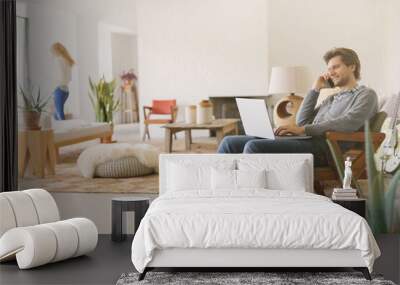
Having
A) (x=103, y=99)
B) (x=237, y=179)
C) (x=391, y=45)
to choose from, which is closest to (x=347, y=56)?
(x=391, y=45)

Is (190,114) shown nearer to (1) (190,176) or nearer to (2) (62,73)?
(1) (190,176)

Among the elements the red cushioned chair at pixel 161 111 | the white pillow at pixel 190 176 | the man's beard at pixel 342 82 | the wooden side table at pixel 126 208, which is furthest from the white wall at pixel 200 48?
the wooden side table at pixel 126 208

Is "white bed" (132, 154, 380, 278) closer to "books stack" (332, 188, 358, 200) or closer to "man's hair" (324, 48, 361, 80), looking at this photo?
"books stack" (332, 188, 358, 200)

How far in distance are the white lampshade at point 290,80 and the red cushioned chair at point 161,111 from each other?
106cm

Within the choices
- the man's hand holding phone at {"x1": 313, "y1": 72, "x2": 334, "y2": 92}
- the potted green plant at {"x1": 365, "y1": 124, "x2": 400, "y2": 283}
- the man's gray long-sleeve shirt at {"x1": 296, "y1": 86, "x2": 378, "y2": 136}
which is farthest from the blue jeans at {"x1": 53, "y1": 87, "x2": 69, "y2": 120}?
the potted green plant at {"x1": 365, "y1": 124, "x2": 400, "y2": 283}

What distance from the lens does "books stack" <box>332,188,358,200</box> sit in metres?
7.00

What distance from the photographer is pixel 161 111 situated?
7918 mm

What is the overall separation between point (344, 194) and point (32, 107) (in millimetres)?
3503

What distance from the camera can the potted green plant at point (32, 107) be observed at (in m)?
8.20

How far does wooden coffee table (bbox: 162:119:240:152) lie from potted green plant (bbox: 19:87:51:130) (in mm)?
1410

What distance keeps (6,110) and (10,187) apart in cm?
82

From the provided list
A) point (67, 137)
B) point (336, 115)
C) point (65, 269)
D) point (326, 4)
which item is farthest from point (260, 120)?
Result: point (65, 269)

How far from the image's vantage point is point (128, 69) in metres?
7.89

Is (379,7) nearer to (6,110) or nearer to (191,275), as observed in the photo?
(191,275)
